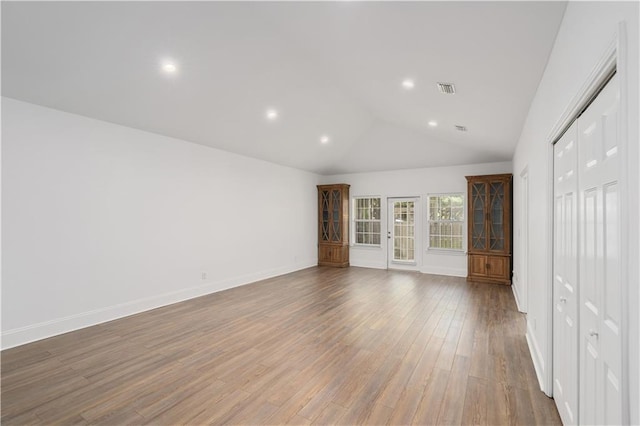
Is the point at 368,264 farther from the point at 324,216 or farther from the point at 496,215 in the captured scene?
the point at 496,215

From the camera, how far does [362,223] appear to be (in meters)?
8.70

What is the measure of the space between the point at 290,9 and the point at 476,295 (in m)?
5.34

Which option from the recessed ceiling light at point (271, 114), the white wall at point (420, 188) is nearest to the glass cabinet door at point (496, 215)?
the white wall at point (420, 188)

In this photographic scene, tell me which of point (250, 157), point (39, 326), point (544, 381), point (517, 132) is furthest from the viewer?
point (250, 157)

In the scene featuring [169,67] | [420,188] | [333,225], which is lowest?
[333,225]

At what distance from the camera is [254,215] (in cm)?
669

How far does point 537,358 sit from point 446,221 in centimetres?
485

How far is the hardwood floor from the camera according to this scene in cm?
223

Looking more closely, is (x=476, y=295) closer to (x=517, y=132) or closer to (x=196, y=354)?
(x=517, y=132)

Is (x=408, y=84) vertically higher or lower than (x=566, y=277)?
higher

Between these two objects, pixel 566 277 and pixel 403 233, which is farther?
pixel 403 233

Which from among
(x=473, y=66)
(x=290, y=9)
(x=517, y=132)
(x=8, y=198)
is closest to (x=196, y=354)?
(x=8, y=198)

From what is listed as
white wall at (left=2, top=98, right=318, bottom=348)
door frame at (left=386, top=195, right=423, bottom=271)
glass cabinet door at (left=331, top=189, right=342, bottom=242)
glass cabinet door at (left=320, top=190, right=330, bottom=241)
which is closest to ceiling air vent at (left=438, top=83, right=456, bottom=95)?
white wall at (left=2, top=98, right=318, bottom=348)

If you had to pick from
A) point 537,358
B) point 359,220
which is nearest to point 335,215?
point 359,220
